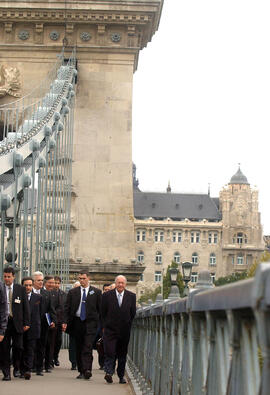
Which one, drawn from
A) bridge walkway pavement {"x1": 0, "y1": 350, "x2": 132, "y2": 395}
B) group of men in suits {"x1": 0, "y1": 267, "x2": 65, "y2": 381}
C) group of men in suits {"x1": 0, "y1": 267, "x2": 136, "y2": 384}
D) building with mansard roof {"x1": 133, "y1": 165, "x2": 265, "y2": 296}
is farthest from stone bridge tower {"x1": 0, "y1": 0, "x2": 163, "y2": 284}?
building with mansard roof {"x1": 133, "y1": 165, "x2": 265, "y2": 296}

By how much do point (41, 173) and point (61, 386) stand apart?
10992mm

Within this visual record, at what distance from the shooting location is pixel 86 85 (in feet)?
104

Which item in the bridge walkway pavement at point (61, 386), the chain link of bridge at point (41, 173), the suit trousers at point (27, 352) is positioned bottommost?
the bridge walkway pavement at point (61, 386)

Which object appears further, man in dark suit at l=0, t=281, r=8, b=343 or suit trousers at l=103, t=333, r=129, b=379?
suit trousers at l=103, t=333, r=129, b=379

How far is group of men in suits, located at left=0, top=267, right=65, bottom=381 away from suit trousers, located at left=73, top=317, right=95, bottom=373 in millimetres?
503

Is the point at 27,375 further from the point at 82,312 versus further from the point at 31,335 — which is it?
the point at 82,312

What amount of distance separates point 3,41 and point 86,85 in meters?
2.92

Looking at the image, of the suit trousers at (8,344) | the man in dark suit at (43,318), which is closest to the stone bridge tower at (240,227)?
the man in dark suit at (43,318)

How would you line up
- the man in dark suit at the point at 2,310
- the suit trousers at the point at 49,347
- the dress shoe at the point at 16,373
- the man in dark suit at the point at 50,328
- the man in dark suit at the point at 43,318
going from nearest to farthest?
the man in dark suit at the point at 2,310, the dress shoe at the point at 16,373, the man in dark suit at the point at 43,318, the man in dark suit at the point at 50,328, the suit trousers at the point at 49,347

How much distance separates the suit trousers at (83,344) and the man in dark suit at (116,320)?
316mm

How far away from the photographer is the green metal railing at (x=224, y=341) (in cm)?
274

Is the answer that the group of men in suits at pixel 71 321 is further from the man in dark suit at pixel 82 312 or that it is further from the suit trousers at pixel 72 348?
the suit trousers at pixel 72 348

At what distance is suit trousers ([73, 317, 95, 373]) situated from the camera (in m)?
13.0

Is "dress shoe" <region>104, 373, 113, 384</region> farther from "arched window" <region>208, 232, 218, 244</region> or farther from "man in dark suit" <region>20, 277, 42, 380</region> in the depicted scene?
"arched window" <region>208, 232, 218, 244</region>
